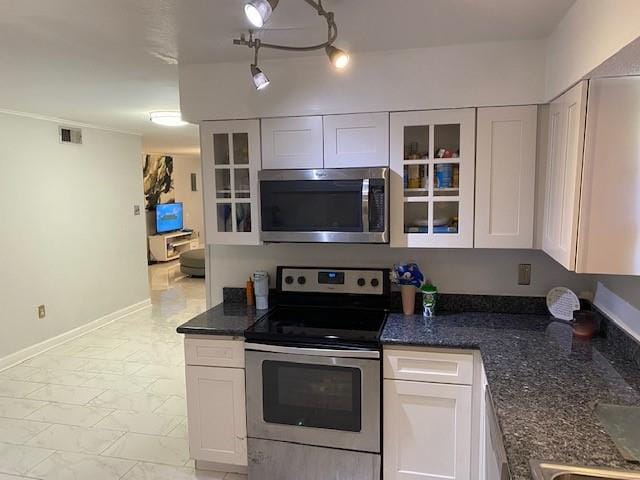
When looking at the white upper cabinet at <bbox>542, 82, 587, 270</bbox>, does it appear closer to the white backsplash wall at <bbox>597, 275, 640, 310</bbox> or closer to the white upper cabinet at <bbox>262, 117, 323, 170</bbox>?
the white backsplash wall at <bbox>597, 275, 640, 310</bbox>

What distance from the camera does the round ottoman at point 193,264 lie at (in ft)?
25.5

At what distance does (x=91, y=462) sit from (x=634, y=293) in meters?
2.95

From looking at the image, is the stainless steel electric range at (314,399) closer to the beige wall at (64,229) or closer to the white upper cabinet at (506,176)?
the white upper cabinet at (506,176)

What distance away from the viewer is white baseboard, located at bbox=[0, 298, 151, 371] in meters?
4.16

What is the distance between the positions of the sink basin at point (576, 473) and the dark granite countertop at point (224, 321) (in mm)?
1524

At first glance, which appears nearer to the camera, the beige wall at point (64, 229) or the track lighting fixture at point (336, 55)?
the track lighting fixture at point (336, 55)

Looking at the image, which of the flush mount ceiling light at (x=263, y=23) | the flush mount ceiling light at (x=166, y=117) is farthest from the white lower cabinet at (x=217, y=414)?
the flush mount ceiling light at (x=166, y=117)

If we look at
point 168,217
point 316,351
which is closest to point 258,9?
point 316,351

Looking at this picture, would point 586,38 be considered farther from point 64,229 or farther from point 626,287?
point 64,229

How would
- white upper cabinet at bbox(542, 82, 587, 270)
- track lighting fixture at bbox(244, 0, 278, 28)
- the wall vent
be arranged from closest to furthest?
track lighting fixture at bbox(244, 0, 278, 28) < white upper cabinet at bbox(542, 82, 587, 270) < the wall vent

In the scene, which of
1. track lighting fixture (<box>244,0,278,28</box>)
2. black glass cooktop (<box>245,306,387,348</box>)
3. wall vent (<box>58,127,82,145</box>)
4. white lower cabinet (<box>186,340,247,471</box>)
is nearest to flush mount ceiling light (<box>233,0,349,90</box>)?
track lighting fixture (<box>244,0,278,28</box>)

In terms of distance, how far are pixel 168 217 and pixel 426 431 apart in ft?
26.7

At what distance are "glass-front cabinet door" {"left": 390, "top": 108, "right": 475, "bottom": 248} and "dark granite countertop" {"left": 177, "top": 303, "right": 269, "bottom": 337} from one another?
3.03ft

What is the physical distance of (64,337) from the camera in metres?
4.75
